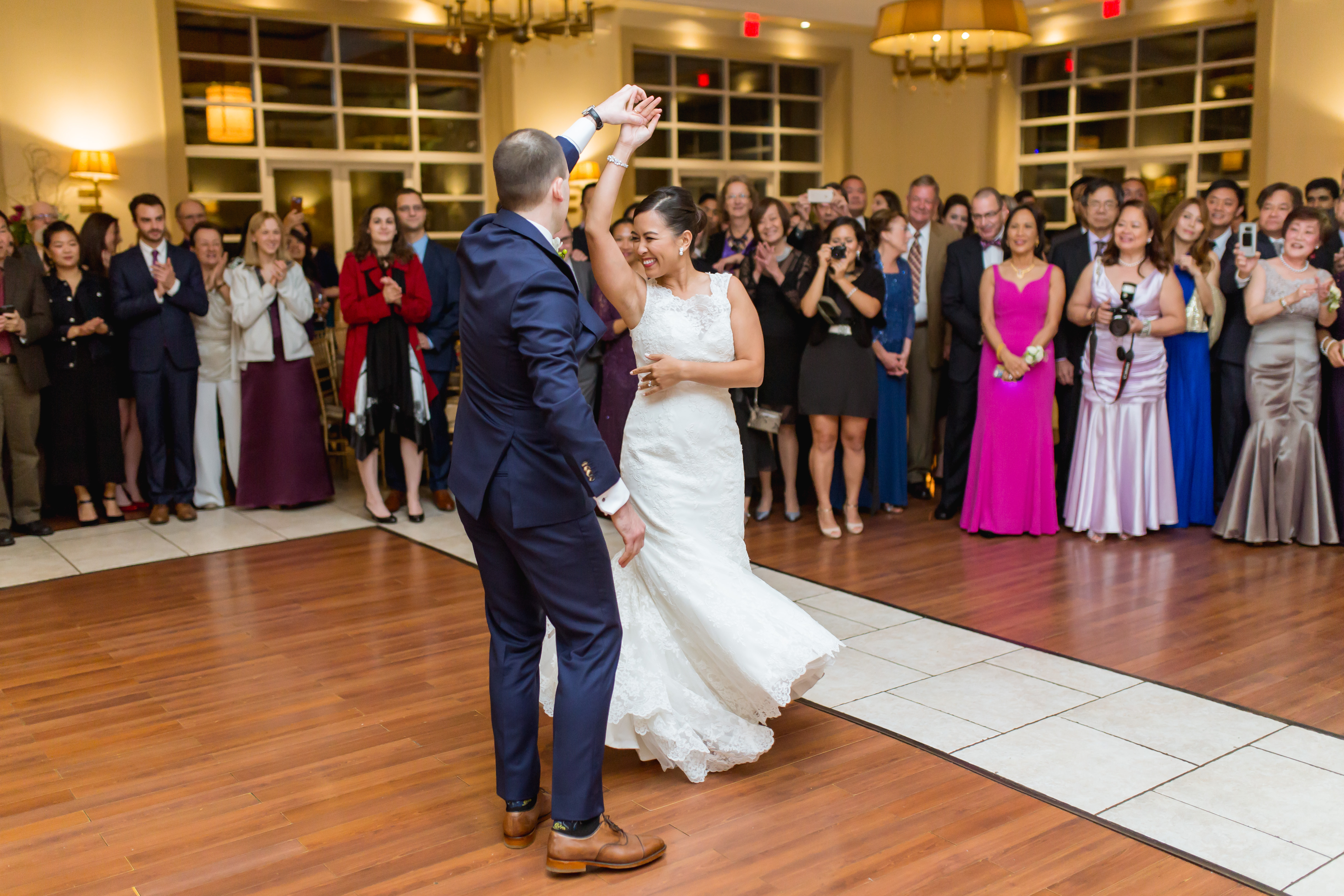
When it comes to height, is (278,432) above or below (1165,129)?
below

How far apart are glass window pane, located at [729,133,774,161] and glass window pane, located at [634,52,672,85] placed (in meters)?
1.02

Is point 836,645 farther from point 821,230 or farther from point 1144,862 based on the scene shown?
point 821,230

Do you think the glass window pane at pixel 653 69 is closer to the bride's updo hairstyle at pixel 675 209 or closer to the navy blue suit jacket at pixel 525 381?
the bride's updo hairstyle at pixel 675 209

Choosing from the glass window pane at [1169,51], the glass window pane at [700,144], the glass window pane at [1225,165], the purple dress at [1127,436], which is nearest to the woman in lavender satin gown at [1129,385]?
the purple dress at [1127,436]

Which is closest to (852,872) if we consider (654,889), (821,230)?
(654,889)

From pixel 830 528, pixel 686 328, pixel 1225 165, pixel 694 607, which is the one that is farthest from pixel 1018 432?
pixel 1225 165

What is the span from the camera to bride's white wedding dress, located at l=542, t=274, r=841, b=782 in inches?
122

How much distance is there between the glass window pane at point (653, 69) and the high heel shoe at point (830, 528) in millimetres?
7595

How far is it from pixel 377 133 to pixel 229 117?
1410 millimetres

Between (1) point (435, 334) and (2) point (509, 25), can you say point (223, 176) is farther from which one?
(1) point (435, 334)

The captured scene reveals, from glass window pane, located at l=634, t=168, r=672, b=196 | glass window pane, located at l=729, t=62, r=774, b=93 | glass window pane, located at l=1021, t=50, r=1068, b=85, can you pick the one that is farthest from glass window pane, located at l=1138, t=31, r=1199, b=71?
glass window pane, located at l=634, t=168, r=672, b=196

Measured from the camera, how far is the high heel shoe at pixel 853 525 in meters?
6.04

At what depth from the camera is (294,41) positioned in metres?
10.5

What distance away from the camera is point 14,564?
5.62 metres
